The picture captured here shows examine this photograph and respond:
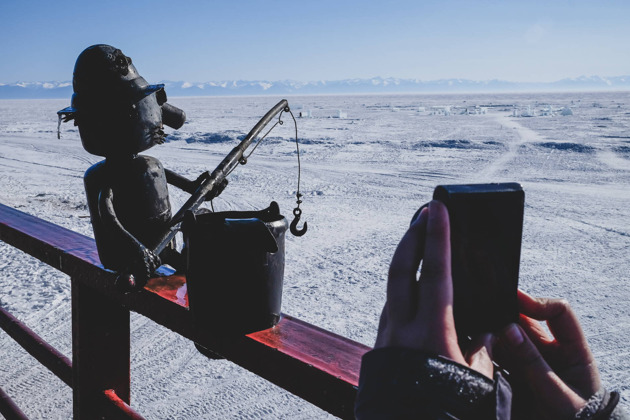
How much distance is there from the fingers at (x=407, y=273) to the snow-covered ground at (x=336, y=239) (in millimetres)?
2598

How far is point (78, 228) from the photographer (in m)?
6.11

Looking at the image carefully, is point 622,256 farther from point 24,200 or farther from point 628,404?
point 24,200

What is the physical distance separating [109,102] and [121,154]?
14 centimetres

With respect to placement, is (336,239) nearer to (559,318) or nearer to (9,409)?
(9,409)

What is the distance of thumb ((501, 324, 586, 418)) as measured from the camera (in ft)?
1.56

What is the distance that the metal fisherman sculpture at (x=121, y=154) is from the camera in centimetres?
137

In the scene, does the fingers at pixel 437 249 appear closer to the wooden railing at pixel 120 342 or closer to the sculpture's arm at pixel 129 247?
the wooden railing at pixel 120 342

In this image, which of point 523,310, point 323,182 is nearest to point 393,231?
point 323,182

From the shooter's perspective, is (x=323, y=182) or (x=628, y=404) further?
(x=323, y=182)

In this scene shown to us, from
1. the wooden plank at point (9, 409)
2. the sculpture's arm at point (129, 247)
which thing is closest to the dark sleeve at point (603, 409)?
the sculpture's arm at point (129, 247)

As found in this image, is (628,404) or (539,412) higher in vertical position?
(539,412)

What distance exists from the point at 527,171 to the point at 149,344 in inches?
355

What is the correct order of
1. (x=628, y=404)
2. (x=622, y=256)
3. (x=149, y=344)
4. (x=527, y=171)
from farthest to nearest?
(x=527, y=171), (x=622, y=256), (x=149, y=344), (x=628, y=404)

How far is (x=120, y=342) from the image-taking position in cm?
148
